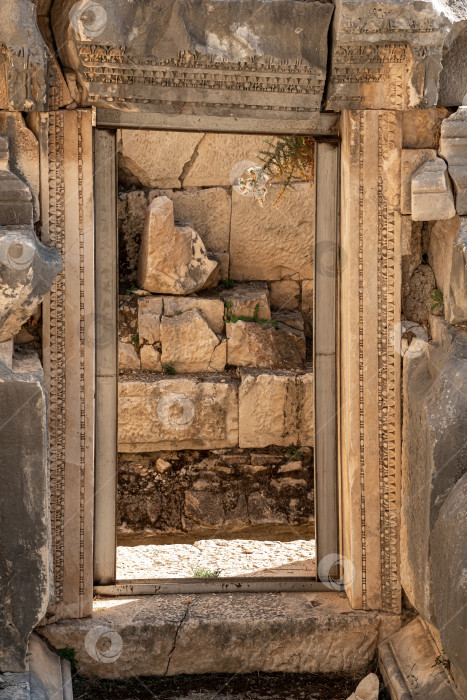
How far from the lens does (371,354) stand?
4.41 metres

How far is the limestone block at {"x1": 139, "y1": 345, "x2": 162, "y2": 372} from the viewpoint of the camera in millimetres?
8820

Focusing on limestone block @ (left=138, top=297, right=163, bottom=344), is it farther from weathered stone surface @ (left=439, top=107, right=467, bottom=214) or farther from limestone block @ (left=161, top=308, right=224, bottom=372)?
weathered stone surface @ (left=439, top=107, right=467, bottom=214)

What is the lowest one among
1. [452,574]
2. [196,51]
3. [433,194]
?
[452,574]

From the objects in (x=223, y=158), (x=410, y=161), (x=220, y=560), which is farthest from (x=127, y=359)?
(x=410, y=161)

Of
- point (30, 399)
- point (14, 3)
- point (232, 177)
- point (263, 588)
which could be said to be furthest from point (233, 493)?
point (14, 3)

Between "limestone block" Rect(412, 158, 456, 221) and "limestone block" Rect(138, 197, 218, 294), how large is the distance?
16.1 ft

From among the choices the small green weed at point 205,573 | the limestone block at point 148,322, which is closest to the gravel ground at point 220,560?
the small green weed at point 205,573

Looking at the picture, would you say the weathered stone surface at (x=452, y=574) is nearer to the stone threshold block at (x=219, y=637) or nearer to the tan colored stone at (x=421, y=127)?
the stone threshold block at (x=219, y=637)

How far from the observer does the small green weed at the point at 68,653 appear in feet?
14.0

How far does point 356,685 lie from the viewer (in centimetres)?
438

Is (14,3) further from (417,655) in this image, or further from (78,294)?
(417,655)

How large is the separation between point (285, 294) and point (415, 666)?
5.87 meters

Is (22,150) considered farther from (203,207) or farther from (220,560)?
(203,207)

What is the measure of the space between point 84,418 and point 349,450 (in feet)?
4.42
